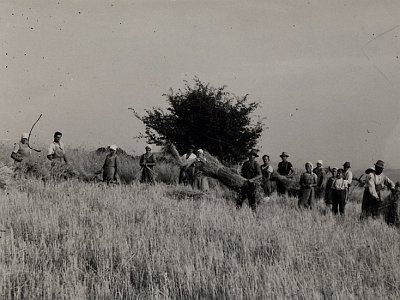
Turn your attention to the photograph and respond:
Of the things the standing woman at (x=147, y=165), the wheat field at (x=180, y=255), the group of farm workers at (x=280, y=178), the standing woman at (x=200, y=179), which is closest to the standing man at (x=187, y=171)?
the group of farm workers at (x=280, y=178)

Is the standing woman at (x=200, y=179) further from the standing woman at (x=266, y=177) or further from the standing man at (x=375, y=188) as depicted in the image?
the standing man at (x=375, y=188)

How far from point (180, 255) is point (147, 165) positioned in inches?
341

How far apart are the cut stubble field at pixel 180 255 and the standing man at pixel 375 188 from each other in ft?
3.05

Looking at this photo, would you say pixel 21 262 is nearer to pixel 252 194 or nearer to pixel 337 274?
pixel 337 274

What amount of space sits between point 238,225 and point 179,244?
1.87 meters

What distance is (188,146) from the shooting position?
2123cm

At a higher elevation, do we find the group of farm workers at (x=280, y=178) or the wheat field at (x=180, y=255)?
the group of farm workers at (x=280, y=178)

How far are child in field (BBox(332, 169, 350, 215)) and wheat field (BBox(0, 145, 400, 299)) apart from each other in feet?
5.58

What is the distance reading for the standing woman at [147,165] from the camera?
14.2m

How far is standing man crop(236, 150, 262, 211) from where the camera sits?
35.7ft

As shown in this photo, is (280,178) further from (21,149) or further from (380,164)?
(21,149)

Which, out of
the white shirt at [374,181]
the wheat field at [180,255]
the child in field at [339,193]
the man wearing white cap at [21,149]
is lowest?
the wheat field at [180,255]

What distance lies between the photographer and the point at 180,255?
5730mm

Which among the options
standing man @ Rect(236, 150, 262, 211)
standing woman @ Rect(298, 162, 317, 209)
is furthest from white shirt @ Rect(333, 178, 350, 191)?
standing man @ Rect(236, 150, 262, 211)
